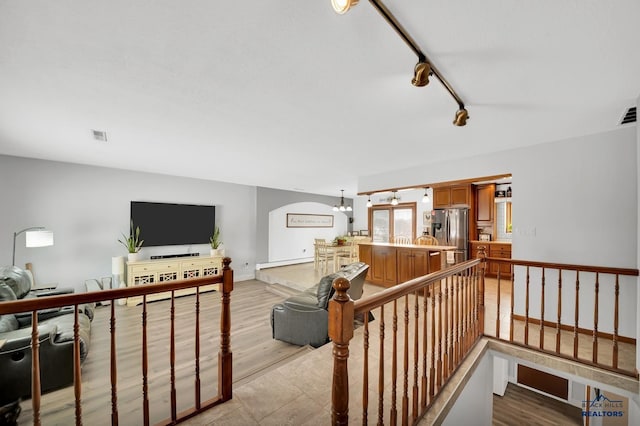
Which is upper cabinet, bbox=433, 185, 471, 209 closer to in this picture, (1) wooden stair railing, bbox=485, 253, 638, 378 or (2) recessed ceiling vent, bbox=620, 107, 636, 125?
(1) wooden stair railing, bbox=485, 253, 638, 378

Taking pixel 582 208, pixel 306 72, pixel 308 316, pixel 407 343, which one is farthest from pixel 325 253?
pixel 306 72

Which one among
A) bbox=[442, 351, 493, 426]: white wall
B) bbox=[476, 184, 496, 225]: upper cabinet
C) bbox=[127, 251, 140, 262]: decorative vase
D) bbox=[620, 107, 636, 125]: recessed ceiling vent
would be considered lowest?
bbox=[442, 351, 493, 426]: white wall

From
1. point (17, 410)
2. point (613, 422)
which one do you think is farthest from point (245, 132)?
point (613, 422)

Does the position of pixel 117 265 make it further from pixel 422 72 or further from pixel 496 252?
pixel 496 252

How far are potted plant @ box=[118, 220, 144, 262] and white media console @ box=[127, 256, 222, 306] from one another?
16 centimetres

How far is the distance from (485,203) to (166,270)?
7.22 metres

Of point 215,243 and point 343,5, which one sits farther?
point 215,243

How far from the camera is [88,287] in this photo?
4.07m

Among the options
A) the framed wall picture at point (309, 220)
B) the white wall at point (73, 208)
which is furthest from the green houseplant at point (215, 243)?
the framed wall picture at point (309, 220)

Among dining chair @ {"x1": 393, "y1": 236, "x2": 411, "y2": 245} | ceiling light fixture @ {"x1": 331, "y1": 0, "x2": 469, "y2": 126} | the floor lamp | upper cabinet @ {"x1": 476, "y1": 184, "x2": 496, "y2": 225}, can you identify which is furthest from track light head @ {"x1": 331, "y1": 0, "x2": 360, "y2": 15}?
dining chair @ {"x1": 393, "y1": 236, "x2": 411, "y2": 245}

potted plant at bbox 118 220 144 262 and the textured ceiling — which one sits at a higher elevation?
the textured ceiling

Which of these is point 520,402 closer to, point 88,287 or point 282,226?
point 282,226

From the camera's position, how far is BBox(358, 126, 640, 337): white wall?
106 inches

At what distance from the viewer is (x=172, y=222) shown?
18.2 ft
